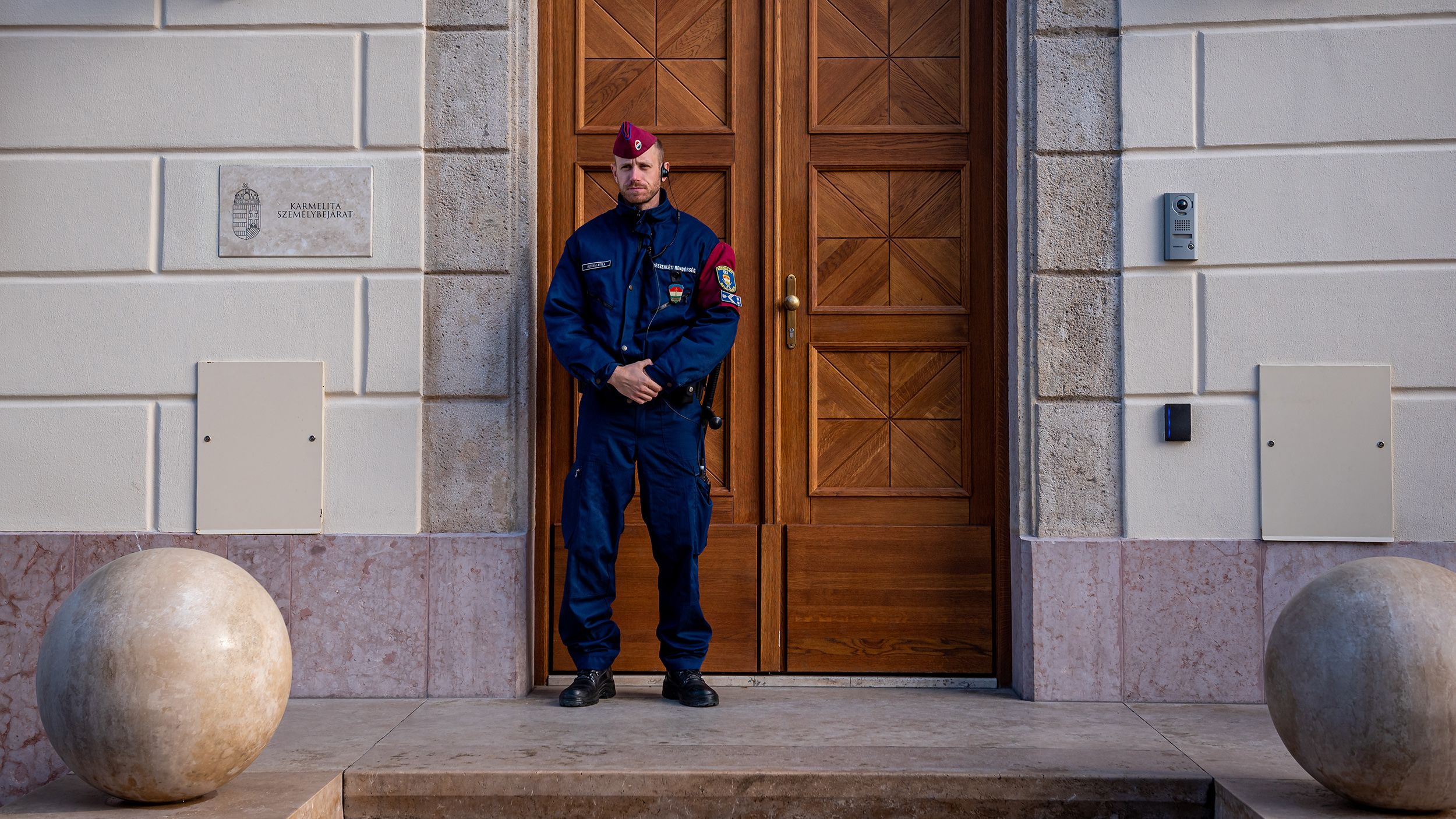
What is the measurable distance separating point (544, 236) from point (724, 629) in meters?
2.03

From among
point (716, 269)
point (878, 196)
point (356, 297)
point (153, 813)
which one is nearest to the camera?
point (153, 813)

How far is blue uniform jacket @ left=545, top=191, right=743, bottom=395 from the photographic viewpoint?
4.58 metres

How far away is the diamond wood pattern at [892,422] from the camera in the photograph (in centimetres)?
518

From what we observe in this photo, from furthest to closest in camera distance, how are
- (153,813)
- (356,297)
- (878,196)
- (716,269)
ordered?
(878,196), (356,297), (716,269), (153,813)

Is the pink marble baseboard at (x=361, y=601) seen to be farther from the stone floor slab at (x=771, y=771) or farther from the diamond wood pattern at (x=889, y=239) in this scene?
the diamond wood pattern at (x=889, y=239)

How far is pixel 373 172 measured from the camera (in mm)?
4926

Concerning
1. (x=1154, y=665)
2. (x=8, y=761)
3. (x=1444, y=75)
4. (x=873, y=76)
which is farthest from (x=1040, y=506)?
(x=8, y=761)

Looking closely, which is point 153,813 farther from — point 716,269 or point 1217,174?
point 1217,174

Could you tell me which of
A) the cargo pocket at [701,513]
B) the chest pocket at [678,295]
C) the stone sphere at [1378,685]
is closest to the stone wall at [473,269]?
the chest pocket at [678,295]

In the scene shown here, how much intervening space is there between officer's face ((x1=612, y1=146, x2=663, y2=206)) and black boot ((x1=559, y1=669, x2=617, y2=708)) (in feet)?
6.62

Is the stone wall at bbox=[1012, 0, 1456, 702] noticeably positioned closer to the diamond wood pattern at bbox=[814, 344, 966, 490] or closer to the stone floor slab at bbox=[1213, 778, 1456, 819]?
the diamond wood pattern at bbox=[814, 344, 966, 490]

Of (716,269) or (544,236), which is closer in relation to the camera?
(716,269)

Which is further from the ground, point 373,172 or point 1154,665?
point 373,172

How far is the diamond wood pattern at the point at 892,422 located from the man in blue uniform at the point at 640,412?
0.75 metres
